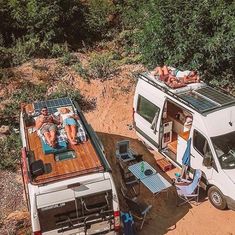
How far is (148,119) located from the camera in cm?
1336

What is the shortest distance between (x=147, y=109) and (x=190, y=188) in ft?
10.3

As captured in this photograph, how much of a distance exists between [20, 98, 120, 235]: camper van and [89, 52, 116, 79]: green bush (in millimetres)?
7256

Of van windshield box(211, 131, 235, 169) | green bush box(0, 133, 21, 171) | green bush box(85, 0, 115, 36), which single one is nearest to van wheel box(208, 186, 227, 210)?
van windshield box(211, 131, 235, 169)

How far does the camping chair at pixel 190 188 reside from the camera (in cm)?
1135

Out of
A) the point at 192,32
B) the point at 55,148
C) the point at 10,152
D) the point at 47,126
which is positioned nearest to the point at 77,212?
the point at 55,148

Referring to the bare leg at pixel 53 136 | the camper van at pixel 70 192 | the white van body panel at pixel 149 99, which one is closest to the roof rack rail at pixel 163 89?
the white van body panel at pixel 149 99

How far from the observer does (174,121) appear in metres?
13.3

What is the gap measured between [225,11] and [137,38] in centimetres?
361

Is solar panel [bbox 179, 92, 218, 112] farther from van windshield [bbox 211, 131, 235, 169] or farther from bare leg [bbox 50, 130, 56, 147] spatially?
bare leg [bbox 50, 130, 56, 147]

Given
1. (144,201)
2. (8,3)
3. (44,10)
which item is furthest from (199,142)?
(8,3)

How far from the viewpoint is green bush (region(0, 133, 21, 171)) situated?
12.6 m

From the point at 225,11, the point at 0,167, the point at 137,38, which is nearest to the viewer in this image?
the point at 0,167

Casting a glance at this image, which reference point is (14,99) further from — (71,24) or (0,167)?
(71,24)

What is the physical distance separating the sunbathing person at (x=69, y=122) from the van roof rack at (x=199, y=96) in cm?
298
